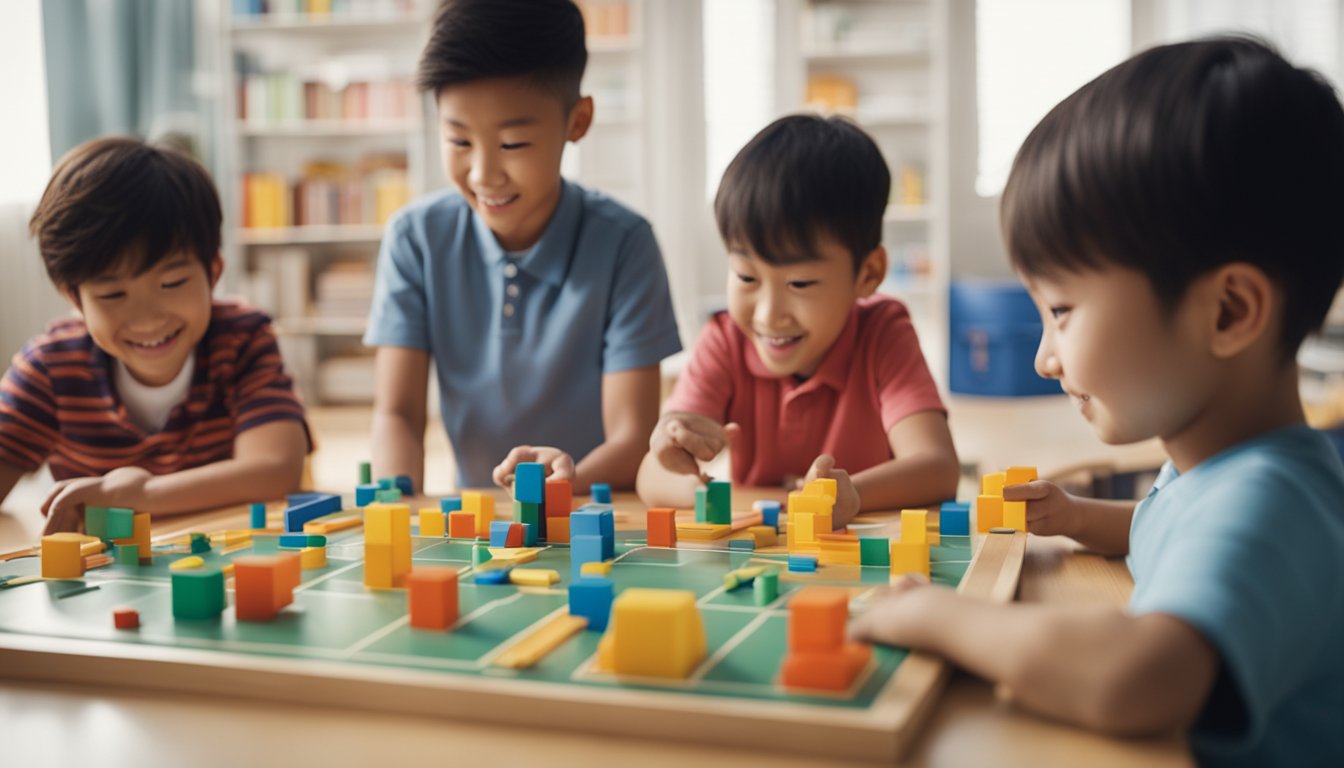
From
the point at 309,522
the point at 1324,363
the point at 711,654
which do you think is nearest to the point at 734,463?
the point at 309,522

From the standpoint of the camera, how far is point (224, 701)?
2.39 ft

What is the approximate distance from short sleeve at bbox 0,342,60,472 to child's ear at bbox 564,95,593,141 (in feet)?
2.67

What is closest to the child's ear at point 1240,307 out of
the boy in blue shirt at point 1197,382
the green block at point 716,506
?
the boy in blue shirt at point 1197,382

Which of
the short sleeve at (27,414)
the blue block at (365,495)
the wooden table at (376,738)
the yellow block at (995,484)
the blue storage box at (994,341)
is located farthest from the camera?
the blue storage box at (994,341)

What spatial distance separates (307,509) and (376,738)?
→ 0.63m

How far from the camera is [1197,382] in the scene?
80 cm

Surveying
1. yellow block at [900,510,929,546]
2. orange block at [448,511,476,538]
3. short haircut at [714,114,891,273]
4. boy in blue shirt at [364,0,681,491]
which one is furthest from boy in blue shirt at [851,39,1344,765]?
boy in blue shirt at [364,0,681,491]

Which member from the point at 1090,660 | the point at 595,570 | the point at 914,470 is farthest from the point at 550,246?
the point at 1090,660

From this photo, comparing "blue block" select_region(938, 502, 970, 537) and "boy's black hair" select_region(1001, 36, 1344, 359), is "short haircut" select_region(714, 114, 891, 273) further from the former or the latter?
"boy's black hair" select_region(1001, 36, 1344, 359)

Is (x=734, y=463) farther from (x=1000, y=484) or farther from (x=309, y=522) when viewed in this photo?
(x=309, y=522)

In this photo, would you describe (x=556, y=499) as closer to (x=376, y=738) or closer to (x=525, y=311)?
(x=376, y=738)

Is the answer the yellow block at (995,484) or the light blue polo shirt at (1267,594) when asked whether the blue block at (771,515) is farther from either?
the light blue polo shirt at (1267,594)

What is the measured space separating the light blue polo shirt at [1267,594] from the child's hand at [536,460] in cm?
69

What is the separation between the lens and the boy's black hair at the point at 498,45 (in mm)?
1623
